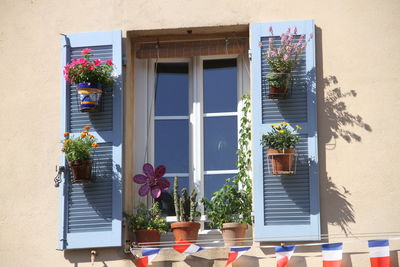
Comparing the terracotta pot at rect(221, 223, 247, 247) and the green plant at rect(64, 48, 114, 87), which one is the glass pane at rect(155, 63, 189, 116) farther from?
the terracotta pot at rect(221, 223, 247, 247)

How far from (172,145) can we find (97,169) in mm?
798

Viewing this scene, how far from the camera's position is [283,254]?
6.84m

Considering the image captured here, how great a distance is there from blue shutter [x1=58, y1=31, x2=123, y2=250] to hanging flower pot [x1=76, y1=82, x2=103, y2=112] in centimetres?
14

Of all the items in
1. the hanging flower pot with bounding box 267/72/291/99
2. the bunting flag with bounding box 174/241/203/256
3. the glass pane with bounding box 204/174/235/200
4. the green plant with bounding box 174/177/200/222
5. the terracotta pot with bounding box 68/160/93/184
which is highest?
the hanging flower pot with bounding box 267/72/291/99

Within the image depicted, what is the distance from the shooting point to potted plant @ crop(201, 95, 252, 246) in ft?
23.6

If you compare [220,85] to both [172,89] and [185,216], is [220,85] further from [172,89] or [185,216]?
[185,216]

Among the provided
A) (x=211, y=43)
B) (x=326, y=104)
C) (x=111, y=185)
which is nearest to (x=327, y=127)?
(x=326, y=104)

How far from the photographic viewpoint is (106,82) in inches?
292

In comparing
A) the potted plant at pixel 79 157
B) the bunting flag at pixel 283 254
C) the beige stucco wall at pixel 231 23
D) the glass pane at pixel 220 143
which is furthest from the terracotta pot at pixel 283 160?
the potted plant at pixel 79 157

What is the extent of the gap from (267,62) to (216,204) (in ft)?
4.34

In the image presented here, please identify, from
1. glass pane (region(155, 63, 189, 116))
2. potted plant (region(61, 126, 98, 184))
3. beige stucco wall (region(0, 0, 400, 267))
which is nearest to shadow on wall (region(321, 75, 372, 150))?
beige stucco wall (region(0, 0, 400, 267))

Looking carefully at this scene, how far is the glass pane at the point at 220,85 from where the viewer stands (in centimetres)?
785

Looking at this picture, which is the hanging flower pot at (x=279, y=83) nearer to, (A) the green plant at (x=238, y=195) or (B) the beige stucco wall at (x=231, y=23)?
(B) the beige stucco wall at (x=231, y=23)

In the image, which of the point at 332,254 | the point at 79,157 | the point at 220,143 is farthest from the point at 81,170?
the point at 332,254
